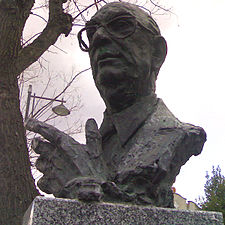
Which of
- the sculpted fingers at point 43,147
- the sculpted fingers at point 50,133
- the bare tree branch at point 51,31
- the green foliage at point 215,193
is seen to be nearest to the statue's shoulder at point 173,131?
the sculpted fingers at point 50,133

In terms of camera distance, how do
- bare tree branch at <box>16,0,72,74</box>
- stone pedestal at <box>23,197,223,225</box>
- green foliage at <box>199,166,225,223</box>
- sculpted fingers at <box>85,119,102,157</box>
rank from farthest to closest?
green foliage at <box>199,166,225,223</box>
bare tree branch at <box>16,0,72,74</box>
sculpted fingers at <box>85,119,102,157</box>
stone pedestal at <box>23,197,223,225</box>

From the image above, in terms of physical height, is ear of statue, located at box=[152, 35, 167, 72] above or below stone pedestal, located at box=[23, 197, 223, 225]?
above

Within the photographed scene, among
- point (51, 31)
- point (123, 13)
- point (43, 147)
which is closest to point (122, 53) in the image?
point (123, 13)

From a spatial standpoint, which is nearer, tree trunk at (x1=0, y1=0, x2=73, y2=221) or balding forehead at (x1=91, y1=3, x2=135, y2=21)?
balding forehead at (x1=91, y1=3, x2=135, y2=21)

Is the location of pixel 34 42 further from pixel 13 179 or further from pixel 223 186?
pixel 223 186

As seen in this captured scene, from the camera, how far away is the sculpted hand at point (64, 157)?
7.50 feet

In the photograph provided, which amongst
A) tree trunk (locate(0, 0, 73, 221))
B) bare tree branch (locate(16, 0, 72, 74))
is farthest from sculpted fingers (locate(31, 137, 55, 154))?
bare tree branch (locate(16, 0, 72, 74))

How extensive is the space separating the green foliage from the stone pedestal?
13515mm

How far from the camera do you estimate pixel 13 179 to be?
14.4ft

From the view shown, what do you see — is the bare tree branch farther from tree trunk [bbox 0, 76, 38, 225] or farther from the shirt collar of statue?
the shirt collar of statue

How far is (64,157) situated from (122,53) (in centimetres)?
83

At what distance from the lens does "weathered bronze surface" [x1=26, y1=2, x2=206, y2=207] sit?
2129mm

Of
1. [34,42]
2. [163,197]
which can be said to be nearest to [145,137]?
[163,197]

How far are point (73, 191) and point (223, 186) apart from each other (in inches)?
655
